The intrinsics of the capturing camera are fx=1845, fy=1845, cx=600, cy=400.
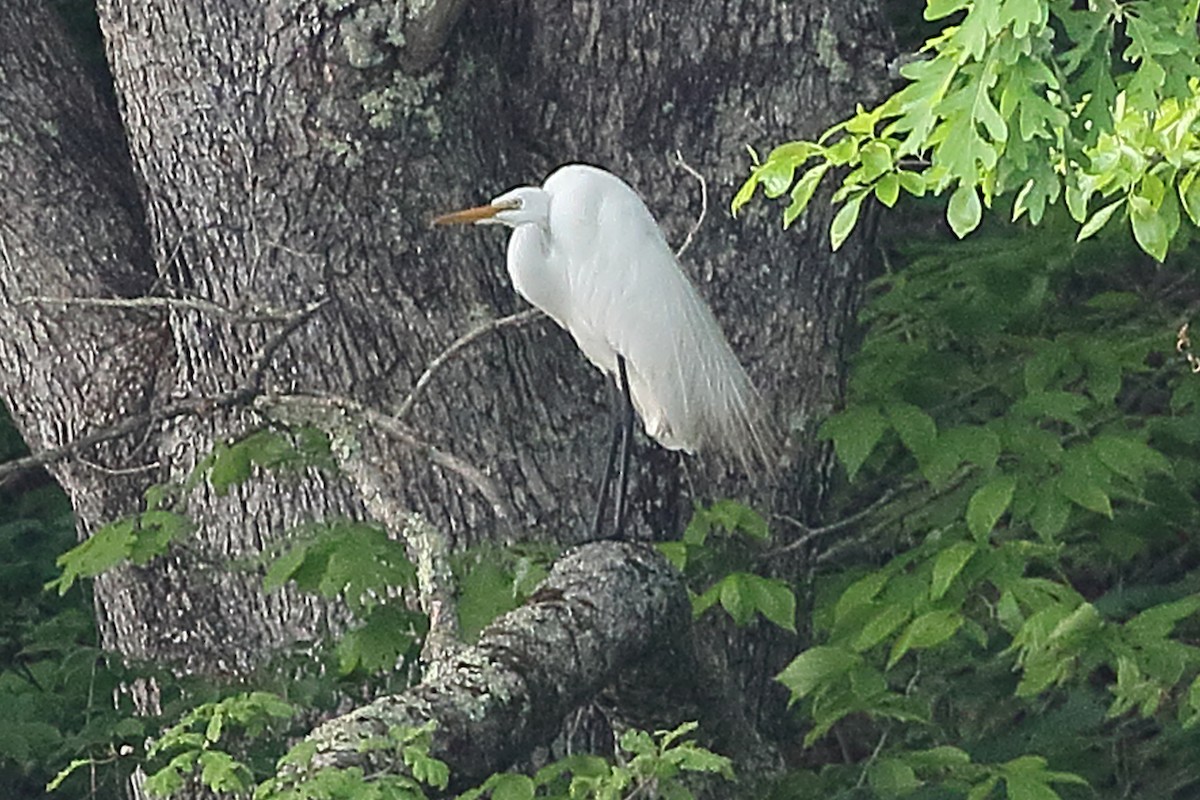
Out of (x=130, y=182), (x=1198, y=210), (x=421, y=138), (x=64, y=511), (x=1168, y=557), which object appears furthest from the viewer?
(x=64, y=511)

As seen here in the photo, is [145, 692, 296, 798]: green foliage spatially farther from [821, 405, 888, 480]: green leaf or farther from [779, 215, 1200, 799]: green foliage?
[821, 405, 888, 480]: green leaf

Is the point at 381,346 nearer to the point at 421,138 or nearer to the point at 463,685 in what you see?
the point at 421,138

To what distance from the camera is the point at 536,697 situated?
1524 mm

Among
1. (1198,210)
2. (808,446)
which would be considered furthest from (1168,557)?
(1198,210)

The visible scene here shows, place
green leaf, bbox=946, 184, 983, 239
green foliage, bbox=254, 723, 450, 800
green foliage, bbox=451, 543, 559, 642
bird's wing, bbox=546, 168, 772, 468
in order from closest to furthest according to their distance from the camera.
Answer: green foliage, bbox=254, 723, 450, 800 < green leaf, bbox=946, 184, 983, 239 < green foliage, bbox=451, 543, 559, 642 < bird's wing, bbox=546, 168, 772, 468

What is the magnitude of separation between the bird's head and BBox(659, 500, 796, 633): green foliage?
0.38m

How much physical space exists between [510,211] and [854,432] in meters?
0.46

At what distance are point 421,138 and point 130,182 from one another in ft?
1.86

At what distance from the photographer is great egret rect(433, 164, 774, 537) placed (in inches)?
86.1

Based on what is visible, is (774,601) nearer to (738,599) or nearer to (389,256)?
(738,599)

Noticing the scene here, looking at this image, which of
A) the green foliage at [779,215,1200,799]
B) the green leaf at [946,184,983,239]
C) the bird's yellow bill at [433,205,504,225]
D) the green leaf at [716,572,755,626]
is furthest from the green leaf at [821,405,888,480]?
the green leaf at [946,184,983,239]

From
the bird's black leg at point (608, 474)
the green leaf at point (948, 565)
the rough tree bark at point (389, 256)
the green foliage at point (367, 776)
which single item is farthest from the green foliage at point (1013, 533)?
the green foliage at point (367, 776)

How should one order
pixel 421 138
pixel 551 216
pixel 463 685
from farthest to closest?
1. pixel 551 216
2. pixel 421 138
3. pixel 463 685

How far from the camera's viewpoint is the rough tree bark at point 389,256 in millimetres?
2051
